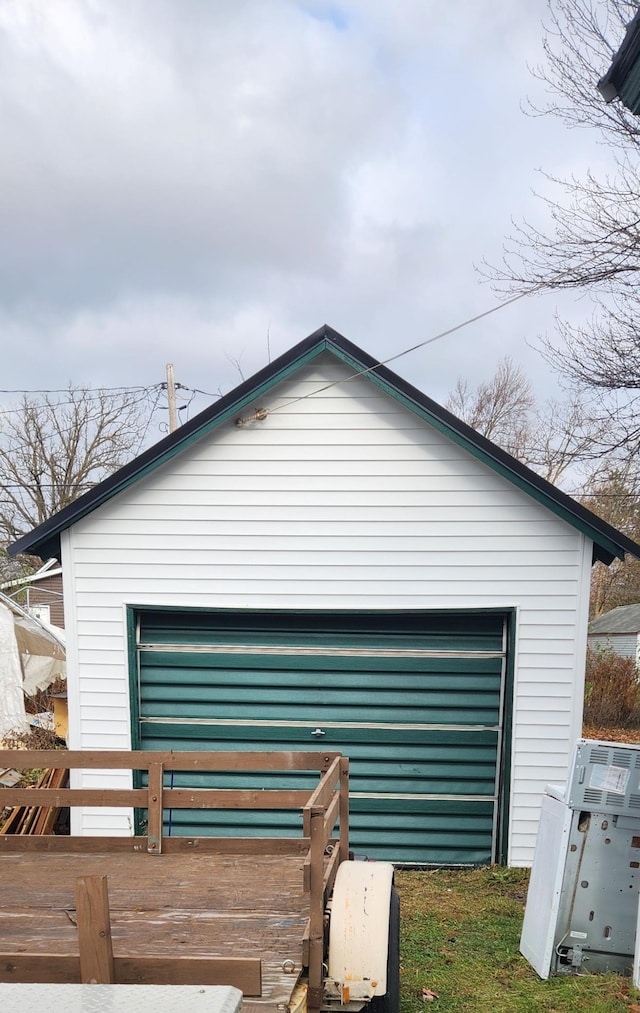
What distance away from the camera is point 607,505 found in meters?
25.6

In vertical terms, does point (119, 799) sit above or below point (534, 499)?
below

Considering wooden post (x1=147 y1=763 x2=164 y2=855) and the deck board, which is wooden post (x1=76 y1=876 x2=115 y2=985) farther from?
wooden post (x1=147 y1=763 x2=164 y2=855)

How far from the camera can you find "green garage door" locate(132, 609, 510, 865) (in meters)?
7.34

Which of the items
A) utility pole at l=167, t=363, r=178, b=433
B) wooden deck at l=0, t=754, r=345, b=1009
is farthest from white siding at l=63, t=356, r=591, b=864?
utility pole at l=167, t=363, r=178, b=433

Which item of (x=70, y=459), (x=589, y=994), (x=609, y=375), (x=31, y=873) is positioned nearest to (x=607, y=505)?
(x=609, y=375)

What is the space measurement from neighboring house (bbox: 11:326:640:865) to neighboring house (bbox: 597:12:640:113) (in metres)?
2.71

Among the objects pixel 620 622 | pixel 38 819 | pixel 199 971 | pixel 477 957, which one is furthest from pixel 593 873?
pixel 620 622

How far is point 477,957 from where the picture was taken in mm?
5344

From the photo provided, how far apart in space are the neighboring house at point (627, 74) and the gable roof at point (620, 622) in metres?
21.3

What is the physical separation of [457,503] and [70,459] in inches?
1024

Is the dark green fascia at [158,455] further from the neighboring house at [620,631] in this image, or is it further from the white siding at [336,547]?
the neighboring house at [620,631]

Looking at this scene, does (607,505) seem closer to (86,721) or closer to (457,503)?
(457,503)

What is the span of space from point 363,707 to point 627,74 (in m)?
5.57

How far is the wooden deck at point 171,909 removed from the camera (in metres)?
2.23
